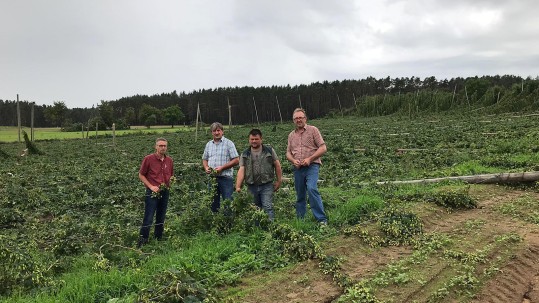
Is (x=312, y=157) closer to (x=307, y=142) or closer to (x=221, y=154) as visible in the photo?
(x=307, y=142)

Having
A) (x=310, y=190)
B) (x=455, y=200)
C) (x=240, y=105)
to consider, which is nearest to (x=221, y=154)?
(x=310, y=190)

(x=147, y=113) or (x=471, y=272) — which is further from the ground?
(x=147, y=113)

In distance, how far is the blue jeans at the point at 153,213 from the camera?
22.1ft

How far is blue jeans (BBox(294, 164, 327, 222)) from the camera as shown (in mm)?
6703

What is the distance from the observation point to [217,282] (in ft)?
15.3

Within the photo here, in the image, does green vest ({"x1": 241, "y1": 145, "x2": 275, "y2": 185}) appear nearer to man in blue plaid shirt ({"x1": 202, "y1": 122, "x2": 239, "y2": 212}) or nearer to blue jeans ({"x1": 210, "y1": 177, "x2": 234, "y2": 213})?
man in blue plaid shirt ({"x1": 202, "y1": 122, "x2": 239, "y2": 212})

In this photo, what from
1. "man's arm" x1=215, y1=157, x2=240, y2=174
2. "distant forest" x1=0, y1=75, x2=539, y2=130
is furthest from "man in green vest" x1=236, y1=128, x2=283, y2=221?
"distant forest" x1=0, y1=75, x2=539, y2=130

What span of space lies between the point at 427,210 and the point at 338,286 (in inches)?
131

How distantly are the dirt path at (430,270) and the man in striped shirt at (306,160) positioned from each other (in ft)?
2.79

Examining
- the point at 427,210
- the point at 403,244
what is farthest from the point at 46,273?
the point at 427,210

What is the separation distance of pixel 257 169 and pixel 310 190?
3.03ft

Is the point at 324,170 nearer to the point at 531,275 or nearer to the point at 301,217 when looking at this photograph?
the point at 301,217

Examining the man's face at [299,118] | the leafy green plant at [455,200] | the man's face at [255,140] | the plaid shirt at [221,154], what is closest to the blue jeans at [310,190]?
the man's face at [299,118]

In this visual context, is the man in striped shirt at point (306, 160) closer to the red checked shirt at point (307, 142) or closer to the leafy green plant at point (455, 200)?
the red checked shirt at point (307, 142)
